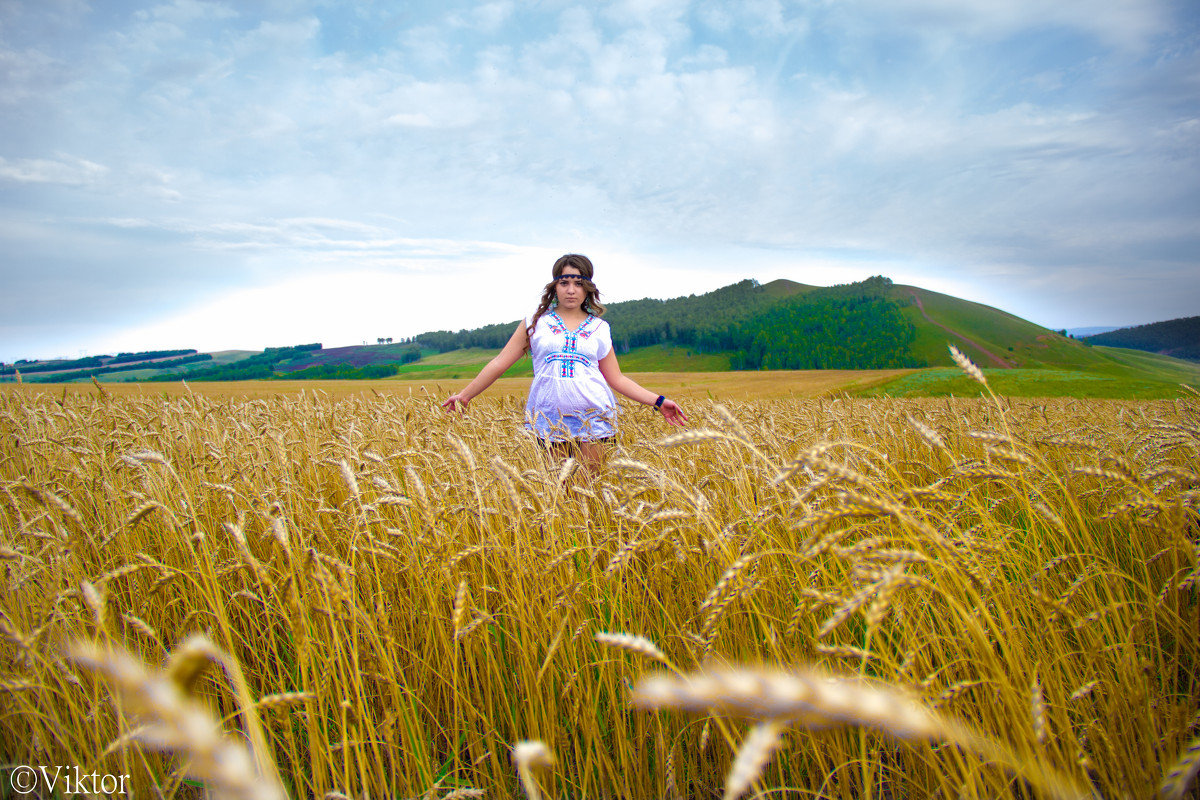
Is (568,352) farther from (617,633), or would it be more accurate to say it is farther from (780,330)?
(780,330)

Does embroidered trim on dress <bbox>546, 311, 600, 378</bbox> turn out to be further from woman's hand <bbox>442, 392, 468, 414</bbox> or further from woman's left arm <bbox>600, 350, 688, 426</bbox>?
woman's hand <bbox>442, 392, 468, 414</bbox>

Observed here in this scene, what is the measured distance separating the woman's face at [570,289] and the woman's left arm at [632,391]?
0.61 m

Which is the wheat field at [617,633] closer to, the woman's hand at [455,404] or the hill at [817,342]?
the woman's hand at [455,404]

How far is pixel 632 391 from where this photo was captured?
521cm

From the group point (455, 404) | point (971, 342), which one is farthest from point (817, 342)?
point (455, 404)

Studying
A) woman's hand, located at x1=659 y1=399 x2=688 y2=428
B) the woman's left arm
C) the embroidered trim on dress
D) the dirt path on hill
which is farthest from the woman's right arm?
the dirt path on hill

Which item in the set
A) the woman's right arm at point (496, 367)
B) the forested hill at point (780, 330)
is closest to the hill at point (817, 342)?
the forested hill at point (780, 330)

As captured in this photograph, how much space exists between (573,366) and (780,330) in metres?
140

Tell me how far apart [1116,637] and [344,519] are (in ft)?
12.6

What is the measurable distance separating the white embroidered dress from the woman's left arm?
172mm

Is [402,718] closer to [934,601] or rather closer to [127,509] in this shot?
[934,601]

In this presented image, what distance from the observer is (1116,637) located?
2475 millimetres

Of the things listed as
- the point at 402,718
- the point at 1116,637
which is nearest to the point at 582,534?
the point at 402,718

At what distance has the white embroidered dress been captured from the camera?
4988mm
